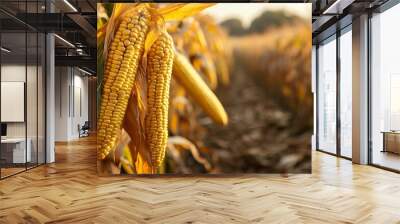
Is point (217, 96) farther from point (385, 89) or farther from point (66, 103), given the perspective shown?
point (66, 103)

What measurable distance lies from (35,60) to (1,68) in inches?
51.1

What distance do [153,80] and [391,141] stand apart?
4.33 m

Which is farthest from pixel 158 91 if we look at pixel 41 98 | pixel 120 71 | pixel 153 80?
pixel 41 98

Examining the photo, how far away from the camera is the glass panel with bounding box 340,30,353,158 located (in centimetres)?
837

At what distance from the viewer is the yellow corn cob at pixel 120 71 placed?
18.5 ft

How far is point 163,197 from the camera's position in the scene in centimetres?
461

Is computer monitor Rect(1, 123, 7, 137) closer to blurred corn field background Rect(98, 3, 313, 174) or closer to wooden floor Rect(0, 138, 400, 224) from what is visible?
wooden floor Rect(0, 138, 400, 224)

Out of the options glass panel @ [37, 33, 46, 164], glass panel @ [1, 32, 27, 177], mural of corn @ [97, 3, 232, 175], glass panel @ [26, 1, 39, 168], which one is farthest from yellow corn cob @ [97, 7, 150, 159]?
glass panel @ [37, 33, 46, 164]

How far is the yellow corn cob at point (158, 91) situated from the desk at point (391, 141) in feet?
13.0

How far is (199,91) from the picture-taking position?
5.89 m

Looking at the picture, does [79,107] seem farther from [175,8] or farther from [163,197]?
[163,197]

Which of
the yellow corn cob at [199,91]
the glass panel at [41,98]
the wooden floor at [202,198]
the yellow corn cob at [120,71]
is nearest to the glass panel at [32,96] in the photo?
the glass panel at [41,98]

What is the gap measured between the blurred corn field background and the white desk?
61.3 inches

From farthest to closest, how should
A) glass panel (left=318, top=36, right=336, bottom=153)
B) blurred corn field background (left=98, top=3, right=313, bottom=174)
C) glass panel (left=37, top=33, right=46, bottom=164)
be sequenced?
glass panel (left=318, top=36, right=336, bottom=153) → glass panel (left=37, top=33, right=46, bottom=164) → blurred corn field background (left=98, top=3, right=313, bottom=174)
